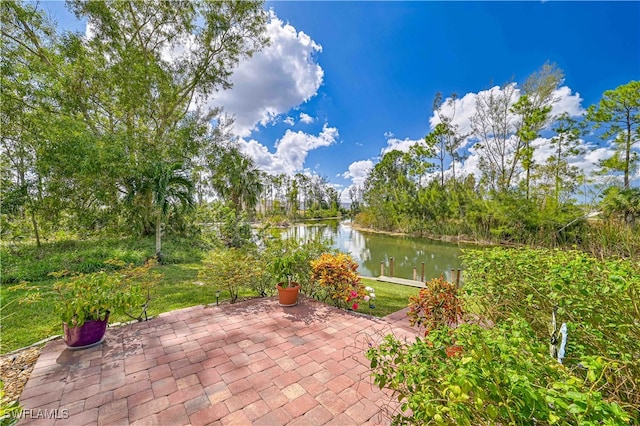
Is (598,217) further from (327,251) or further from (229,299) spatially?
(229,299)

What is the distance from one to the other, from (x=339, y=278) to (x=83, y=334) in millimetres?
3169

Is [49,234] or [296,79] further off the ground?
[296,79]

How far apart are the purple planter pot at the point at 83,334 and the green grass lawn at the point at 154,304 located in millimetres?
572

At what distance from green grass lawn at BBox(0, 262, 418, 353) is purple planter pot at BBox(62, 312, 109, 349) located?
57 centimetres

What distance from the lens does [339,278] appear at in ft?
13.0

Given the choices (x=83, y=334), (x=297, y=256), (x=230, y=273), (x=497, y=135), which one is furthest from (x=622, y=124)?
(x=83, y=334)

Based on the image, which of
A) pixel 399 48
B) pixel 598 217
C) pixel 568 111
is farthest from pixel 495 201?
pixel 399 48

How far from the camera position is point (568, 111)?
12664 mm

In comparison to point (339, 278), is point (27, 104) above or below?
above

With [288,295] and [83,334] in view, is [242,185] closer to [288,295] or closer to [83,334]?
[288,295]

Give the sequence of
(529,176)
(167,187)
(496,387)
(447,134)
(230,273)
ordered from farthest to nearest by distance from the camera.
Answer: (447,134) < (529,176) < (167,187) < (230,273) < (496,387)

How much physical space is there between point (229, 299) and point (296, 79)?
743 cm

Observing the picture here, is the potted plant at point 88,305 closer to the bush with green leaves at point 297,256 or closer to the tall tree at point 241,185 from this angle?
the bush with green leaves at point 297,256

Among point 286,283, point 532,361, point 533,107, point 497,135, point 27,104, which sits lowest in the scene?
point 286,283
